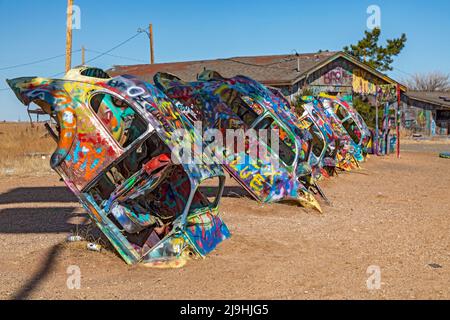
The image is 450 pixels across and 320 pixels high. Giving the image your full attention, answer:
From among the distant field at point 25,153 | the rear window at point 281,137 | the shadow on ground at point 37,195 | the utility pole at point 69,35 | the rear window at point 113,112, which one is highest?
the utility pole at point 69,35

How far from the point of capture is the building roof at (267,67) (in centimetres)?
2697

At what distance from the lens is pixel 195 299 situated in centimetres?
545

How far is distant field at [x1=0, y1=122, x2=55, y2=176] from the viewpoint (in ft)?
56.8

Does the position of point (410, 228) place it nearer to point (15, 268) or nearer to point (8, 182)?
point (15, 268)

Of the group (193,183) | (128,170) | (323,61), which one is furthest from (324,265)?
(323,61)

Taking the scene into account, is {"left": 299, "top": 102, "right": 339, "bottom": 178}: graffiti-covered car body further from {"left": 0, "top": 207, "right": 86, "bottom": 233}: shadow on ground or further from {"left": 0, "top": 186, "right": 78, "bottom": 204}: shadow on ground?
{"left": 0, "top": 207, "right": 86, "bottom": 233}: shadow on ground

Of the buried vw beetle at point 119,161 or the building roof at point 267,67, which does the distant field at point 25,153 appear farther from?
the buried vw beetle at point 119,161

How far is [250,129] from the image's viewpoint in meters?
11.3

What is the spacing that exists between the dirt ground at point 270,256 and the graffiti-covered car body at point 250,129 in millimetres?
370

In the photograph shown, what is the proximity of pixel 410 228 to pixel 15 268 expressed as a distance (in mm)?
5895

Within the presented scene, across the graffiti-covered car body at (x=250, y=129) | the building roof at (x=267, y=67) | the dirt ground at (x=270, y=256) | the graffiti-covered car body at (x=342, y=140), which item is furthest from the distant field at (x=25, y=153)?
the graffiti-covered car body at (x=342, y=140)

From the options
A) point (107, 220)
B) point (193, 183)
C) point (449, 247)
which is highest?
point (193, 183)

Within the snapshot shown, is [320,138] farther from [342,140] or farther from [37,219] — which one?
[37,219]

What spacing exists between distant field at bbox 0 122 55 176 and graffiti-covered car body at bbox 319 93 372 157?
9.82m
